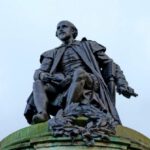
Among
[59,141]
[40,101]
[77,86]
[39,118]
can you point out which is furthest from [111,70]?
[59,141]

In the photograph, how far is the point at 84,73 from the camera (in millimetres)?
12352

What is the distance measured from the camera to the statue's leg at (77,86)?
12.1 m

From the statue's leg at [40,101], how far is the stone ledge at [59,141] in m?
0.65

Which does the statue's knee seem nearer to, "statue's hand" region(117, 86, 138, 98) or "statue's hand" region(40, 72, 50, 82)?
"statue's hand" region(40, 72, 50, 82)

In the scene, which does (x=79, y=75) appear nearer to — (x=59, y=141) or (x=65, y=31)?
(x=59, y=141)

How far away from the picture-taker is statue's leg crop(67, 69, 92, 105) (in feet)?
39.6

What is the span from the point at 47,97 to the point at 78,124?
61.5 inches

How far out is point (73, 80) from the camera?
1226 centimetres

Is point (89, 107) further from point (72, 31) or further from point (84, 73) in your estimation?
point (72, 31)

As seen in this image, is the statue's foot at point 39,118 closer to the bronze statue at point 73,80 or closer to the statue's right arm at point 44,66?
the bronze statue at point 73,80

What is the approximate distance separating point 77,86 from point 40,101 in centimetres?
79

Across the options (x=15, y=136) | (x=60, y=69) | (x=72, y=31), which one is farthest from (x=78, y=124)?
(x=72, y=31)

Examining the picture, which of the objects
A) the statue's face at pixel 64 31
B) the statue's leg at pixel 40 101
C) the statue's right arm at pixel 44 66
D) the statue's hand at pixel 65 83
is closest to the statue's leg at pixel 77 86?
the statue's hand at pixel 65 83

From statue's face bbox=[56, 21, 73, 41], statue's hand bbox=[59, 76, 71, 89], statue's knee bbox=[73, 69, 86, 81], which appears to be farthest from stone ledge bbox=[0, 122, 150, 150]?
statue's face bbox=[56, 21, 73, 41]
